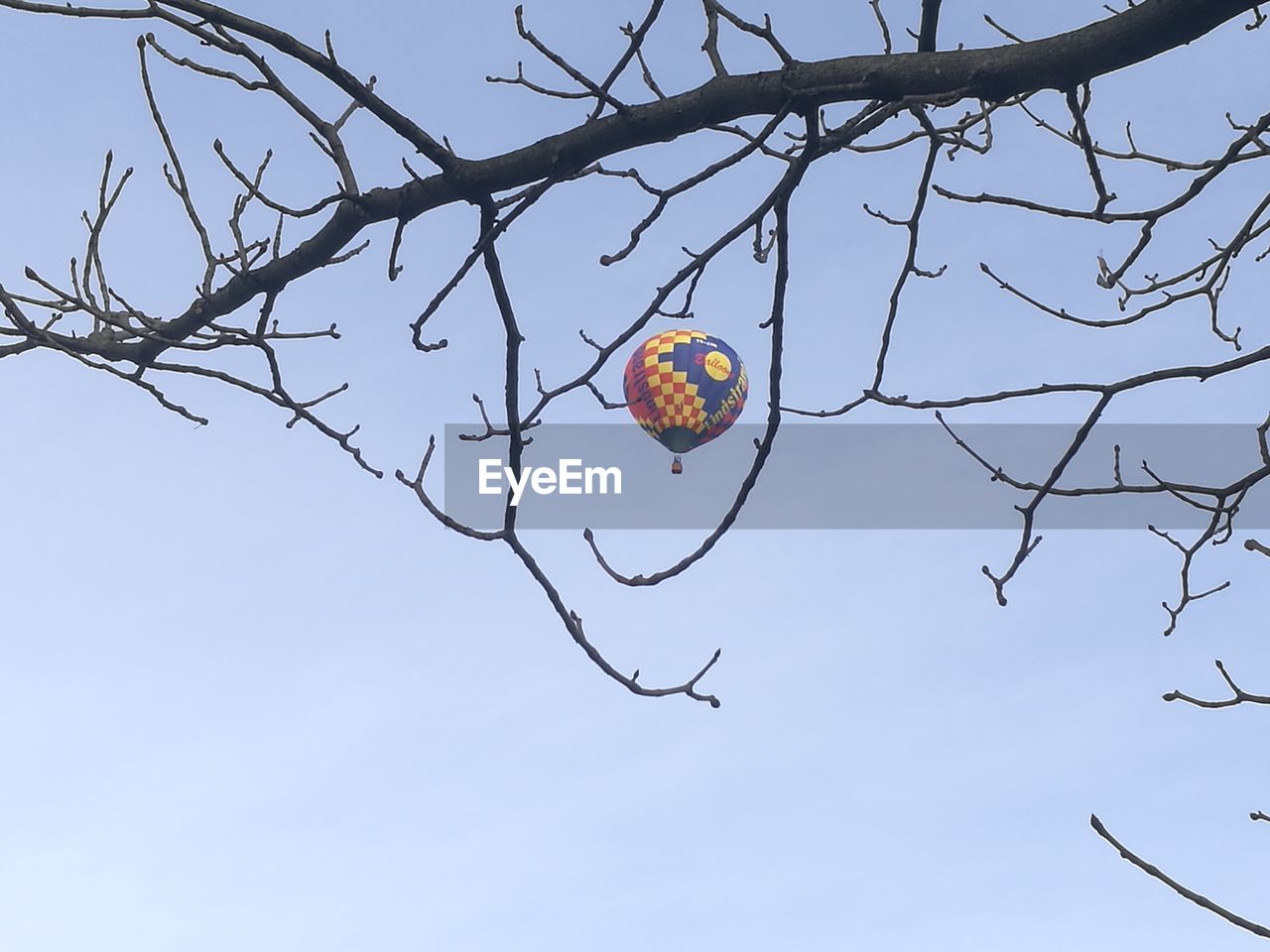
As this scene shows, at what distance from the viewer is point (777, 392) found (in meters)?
3.27

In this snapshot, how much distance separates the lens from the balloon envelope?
63.1ft

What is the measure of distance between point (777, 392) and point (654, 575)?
1.70 ft

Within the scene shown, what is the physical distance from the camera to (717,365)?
63.7ft

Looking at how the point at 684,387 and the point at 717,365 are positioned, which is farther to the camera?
the point at 717,365

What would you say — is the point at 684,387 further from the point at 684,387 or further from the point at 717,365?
the point at 717,365

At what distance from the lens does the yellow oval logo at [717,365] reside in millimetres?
19312

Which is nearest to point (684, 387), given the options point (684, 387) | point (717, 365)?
point (684, 387)

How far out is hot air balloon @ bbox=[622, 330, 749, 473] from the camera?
19.2 m

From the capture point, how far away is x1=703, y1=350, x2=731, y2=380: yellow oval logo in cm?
1931

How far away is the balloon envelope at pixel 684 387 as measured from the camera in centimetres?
1923

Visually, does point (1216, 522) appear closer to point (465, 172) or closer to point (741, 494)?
point (741, 494)

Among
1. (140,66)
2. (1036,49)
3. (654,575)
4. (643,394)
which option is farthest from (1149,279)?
(643,394)

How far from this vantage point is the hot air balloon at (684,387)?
63.1ft

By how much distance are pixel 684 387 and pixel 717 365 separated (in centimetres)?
61
